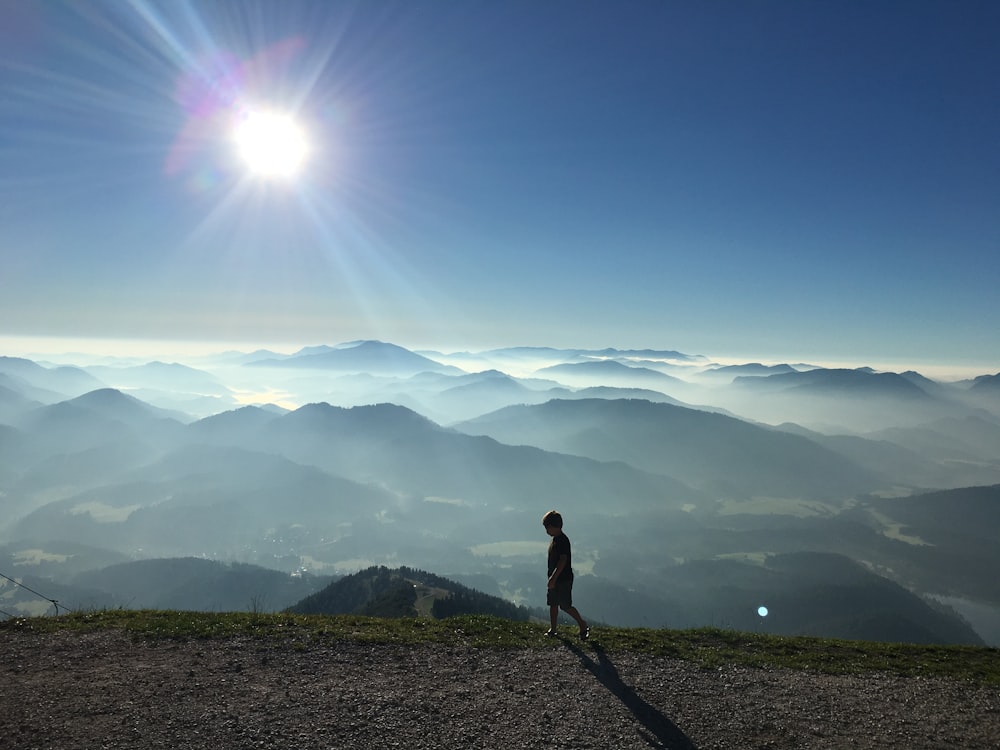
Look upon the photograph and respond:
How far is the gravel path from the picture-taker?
8812 mm

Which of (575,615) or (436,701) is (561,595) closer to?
(575,615)

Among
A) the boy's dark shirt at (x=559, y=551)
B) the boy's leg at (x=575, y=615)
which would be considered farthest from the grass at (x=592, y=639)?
the boy's dark shirt at (x=559, y=551)

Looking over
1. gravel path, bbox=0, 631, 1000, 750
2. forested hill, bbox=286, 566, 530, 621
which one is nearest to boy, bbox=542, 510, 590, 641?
gravel path, bbox=0, 631, 1000, 750

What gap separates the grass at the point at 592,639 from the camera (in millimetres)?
12328

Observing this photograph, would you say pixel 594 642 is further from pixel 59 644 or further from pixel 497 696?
pixel 59 644

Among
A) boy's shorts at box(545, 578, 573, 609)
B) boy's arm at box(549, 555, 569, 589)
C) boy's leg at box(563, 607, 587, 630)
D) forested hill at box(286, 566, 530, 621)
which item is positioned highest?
boy's arm at box(549, 555, 569, 589)

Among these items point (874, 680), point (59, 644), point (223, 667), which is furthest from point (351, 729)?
point (874, 680)

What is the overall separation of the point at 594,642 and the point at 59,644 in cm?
1404

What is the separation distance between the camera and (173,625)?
13633 mm

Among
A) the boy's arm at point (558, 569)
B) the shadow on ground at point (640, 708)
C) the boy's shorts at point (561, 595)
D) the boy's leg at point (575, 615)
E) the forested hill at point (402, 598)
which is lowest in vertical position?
the forested hill at point (402, 598)

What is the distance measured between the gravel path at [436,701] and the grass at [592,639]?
55 cm

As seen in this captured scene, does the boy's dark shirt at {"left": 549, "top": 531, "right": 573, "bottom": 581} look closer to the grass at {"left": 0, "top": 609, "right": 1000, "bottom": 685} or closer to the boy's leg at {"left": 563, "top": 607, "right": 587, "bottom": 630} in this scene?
the boy's leg at {"left": 563, "top": 607, "right": 587, "bottom": 630}

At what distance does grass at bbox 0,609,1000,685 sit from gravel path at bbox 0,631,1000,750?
0.55 metres

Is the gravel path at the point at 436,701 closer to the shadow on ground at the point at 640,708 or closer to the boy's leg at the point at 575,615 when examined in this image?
the shadow on ground at the point at 640,708
